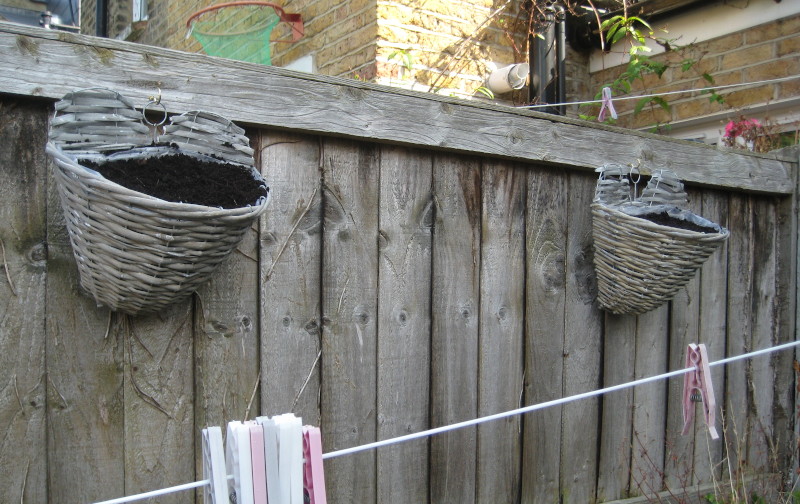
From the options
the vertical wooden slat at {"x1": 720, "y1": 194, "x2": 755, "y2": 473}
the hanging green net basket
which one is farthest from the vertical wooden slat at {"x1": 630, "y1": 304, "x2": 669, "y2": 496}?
the hanging green net basket

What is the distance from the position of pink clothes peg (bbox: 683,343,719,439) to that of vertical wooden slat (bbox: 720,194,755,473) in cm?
82

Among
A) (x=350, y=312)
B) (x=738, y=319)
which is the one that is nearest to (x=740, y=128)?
(x=738, y=319)

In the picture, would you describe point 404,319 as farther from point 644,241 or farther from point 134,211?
point 134,211

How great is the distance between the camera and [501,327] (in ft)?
6.28

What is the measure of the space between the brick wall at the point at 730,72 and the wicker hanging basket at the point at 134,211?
10.1 ft

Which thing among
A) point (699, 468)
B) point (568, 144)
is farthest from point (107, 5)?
point (699, 468)

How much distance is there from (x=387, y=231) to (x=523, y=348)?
1.83ft

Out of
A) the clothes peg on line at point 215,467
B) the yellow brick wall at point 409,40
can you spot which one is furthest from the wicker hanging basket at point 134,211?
the yellow brick wall at point 409,40

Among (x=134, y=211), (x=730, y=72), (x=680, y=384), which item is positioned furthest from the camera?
(x=730, y=72)

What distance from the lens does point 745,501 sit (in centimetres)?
226

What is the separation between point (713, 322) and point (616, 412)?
23.3 inches

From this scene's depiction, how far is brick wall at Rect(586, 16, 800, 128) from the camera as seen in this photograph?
140 inches

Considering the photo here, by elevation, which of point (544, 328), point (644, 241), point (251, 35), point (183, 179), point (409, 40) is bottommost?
point (544, 328)

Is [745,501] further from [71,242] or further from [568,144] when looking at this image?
[71,242]
